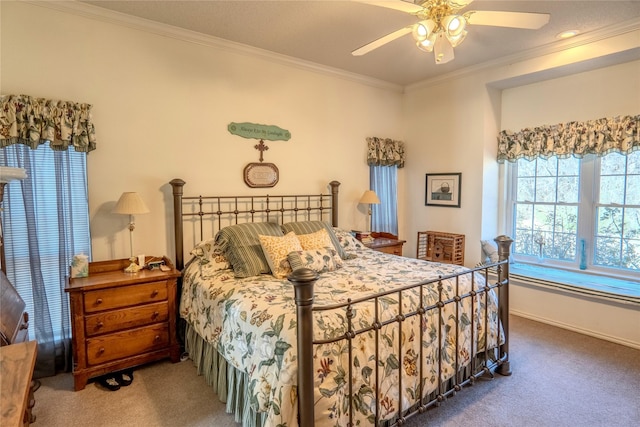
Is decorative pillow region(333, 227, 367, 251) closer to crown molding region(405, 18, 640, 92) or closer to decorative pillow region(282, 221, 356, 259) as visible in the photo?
decorative pillow region(282, 221, 356, 259)

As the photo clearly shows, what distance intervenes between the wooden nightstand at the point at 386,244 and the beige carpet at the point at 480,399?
5.24 feet

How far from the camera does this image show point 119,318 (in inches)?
97.0

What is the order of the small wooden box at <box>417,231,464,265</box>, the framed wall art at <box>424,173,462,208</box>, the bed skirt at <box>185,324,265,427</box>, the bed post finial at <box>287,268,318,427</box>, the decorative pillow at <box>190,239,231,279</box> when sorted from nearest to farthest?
the bed post finial at <box>287,268,318,427</box> → the bed skirt at <box>185,324,265,427</box> → the decorative pillow at <box>190,239,231,279</box> → the small wooden box at <box>417,231,464,265</box> → the framed wall art at <box>424,173,462,208</box>

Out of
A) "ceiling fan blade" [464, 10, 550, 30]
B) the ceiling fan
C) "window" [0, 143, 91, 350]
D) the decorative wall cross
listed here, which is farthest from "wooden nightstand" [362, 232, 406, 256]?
"window" [0, 143, 91, 350]

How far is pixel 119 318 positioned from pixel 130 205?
799mm

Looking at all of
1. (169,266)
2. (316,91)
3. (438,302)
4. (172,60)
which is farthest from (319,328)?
(316,91)

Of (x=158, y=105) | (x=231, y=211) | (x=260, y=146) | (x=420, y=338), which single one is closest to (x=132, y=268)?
(x=231, y=211)

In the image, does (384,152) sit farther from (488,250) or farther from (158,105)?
(158,105)

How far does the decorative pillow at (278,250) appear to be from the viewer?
2.58 m

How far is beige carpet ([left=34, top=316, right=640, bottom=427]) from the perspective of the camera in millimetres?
2041

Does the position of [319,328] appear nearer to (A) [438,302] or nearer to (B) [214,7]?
(A) [438,302]

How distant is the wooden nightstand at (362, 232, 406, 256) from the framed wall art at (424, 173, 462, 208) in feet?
2.33

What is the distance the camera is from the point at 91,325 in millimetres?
2369

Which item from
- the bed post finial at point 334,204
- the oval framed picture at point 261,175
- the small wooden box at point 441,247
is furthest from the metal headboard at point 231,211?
the small wooden box at point 441,247
